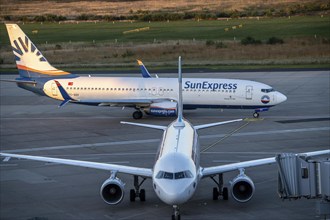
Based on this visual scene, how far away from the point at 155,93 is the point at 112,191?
25.3 m

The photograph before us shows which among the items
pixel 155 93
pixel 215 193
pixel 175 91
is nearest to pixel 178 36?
pixel 155 93

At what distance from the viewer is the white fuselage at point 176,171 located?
31.4 meters

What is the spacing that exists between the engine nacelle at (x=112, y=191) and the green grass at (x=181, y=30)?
85879 mm

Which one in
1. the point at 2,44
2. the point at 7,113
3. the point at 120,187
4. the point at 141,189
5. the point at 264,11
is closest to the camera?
the point at 120,187

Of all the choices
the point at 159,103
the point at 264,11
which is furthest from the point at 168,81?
the point at 264,11

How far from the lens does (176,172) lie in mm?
32000

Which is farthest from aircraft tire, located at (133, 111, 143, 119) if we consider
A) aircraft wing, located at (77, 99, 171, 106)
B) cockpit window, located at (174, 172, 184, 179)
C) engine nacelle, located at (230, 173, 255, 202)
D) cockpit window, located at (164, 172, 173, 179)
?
cockpit window, located at (174, 172, 184, 179)

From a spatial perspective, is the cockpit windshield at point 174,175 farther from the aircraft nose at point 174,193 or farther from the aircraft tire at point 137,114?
the aircraft tire at point 137,114

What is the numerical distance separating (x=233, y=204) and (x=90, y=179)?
8.75 m

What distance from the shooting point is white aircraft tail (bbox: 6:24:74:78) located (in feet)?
206

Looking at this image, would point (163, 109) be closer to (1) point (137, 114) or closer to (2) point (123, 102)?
(1) point (137, 114)

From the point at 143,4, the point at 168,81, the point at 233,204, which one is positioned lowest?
the point at 233,204

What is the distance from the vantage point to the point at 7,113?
6462cm

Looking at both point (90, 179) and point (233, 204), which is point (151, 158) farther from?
point (233, 204)
